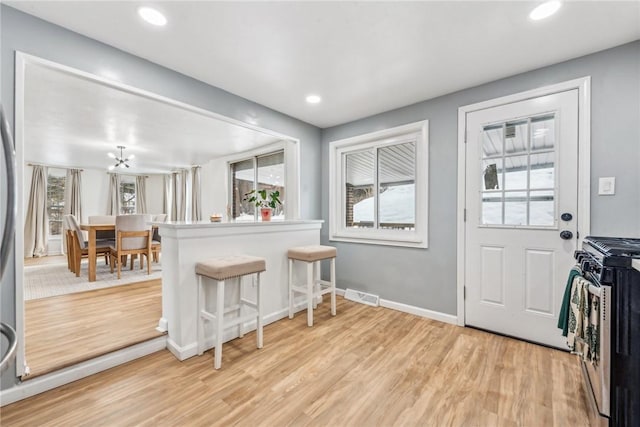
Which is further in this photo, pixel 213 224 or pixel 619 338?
pixel 213 224

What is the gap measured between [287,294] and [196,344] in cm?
104

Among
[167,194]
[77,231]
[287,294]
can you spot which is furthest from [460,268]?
[167,194]

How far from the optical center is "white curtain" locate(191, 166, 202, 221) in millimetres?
6770

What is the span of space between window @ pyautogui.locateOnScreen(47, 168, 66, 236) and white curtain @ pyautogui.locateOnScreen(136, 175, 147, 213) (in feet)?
5.24

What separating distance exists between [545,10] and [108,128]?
497 cm

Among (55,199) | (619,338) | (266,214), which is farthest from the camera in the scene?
(55,199)

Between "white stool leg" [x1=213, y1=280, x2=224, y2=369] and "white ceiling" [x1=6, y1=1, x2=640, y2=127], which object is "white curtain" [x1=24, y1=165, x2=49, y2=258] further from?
"white stool leg" [x1=213, y1=280, x2=224, y2=369]

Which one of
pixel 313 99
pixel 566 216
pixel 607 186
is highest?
pixel 313 99

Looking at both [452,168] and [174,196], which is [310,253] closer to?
[452,168]

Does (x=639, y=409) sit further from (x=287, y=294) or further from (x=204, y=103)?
(x=204, y=103)

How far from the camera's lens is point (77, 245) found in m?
4.21

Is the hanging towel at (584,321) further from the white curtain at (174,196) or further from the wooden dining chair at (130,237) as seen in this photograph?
the white curtain at (174,196)

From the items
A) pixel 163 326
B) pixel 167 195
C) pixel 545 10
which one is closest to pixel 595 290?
pixel 545 10

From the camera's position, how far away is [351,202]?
3648mm
